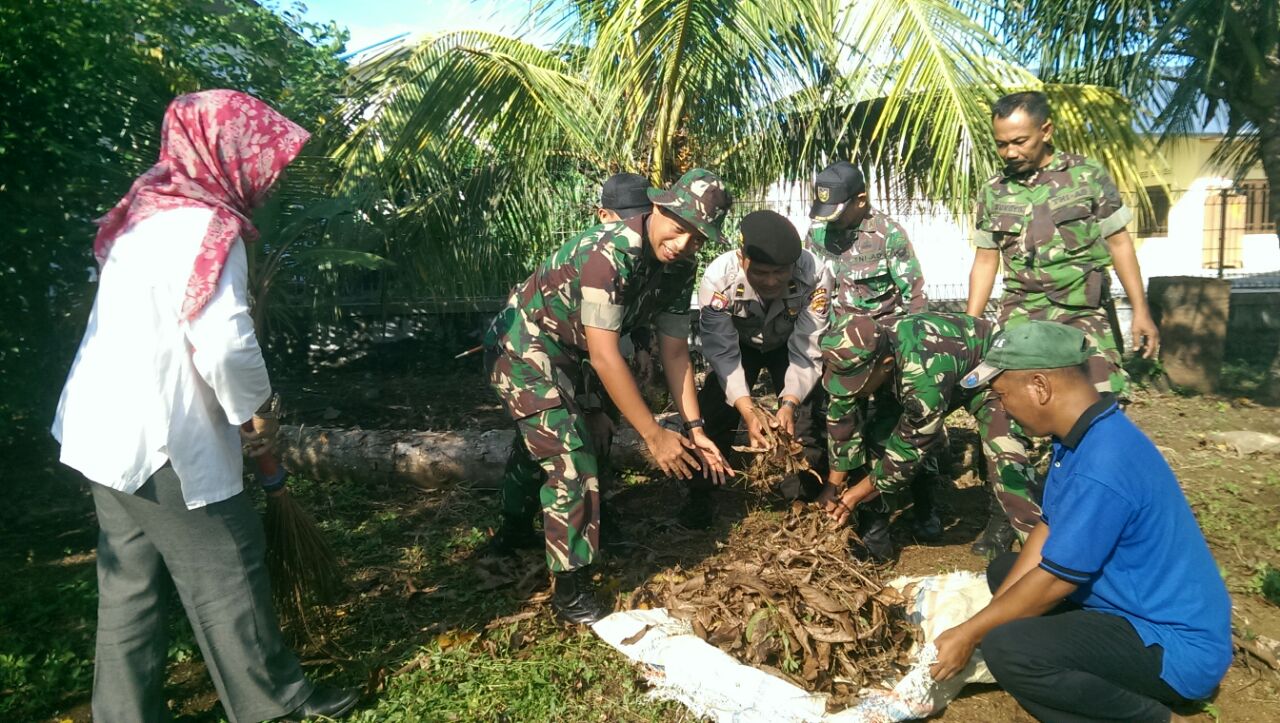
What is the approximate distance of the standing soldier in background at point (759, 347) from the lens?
4.05 meters

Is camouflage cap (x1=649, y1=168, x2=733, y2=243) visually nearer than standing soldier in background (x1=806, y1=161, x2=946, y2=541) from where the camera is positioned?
Yes

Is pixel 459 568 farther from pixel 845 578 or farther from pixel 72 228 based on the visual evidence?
pixel 72 228

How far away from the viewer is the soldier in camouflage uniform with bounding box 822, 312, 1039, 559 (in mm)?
3471

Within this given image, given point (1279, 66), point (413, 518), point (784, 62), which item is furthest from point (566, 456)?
point (1279, 66)

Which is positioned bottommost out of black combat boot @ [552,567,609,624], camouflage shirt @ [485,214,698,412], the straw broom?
black combat boot @ [552,567,609,624]

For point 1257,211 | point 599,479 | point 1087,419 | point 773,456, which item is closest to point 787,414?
point 773,456

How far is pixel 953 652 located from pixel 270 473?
2.33 meters

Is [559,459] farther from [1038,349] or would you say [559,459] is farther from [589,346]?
[1038,349]

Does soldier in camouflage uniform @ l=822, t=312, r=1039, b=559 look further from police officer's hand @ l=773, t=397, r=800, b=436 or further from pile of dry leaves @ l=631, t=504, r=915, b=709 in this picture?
pile of dry leaves @ l=631, t=504, r=915, b=709

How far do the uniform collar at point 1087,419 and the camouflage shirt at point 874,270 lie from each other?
2.13 metres

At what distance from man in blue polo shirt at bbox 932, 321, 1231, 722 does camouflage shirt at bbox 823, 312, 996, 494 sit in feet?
3.33

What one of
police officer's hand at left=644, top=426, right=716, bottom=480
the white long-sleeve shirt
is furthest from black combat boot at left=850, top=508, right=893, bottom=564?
the white long-sleeve shirt

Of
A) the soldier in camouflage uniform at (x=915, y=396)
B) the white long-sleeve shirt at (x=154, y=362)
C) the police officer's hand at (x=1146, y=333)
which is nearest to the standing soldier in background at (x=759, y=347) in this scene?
the soldier in camouflage uniform at (x=915, y=396)

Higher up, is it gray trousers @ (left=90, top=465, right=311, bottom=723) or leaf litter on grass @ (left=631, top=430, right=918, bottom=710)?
gray trousers @ (left=90, top=465, right=311, bottom=723)
